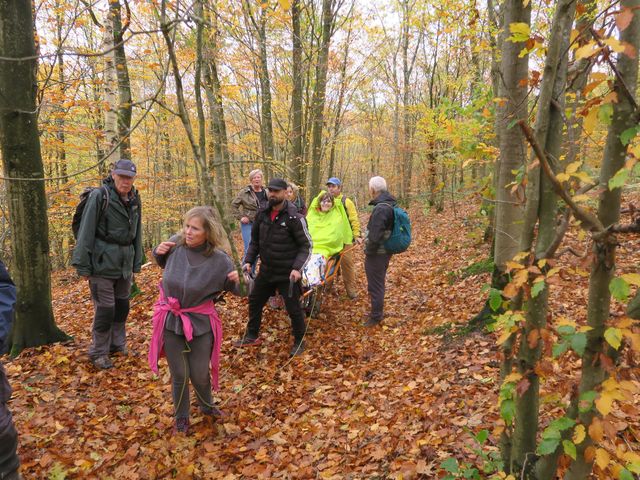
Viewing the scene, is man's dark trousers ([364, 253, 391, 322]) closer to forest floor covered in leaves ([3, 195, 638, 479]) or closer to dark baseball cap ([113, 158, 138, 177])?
forest floor covered in leaves ([3, 195, 638, 479])

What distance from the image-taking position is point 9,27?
4379 mm

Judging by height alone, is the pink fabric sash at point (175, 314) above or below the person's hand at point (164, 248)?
below

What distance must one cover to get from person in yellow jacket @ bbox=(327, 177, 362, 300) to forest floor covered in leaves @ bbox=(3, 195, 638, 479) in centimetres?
95

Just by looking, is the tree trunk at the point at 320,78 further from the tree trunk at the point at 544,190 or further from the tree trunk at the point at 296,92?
the tree trunk at the point at 544,190

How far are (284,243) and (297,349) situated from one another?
59.6 inches

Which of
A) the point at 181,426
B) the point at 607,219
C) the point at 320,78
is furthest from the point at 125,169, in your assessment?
the point at 320,78

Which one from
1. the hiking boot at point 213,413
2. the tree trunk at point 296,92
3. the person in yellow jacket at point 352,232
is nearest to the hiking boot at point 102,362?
the hiking boot at point 213,413

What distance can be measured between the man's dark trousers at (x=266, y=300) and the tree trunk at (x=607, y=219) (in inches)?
148

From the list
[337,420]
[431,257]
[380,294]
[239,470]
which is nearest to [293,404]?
[337,420]

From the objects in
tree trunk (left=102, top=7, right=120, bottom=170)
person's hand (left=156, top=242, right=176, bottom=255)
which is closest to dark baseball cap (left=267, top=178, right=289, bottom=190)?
person's hand (left=156, top=242, right=176, bottom=255)

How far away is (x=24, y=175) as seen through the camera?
4613 mm

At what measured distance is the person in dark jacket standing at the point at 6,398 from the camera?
2.28 metres

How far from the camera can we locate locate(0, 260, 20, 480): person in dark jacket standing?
Answer: 89.9 inches

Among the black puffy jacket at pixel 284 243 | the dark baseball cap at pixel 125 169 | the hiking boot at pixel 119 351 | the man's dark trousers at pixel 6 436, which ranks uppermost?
the dark baseball cap at pixel 125 169
